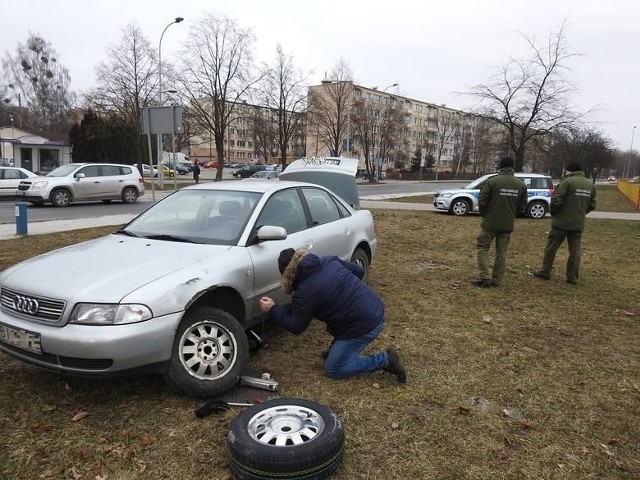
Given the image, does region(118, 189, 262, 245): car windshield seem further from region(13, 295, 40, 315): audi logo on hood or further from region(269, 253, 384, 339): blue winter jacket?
region(13, 295, 40, 315): audi logo on hood

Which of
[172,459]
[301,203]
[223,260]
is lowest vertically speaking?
[172,459]

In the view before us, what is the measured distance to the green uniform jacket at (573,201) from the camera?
6910mm

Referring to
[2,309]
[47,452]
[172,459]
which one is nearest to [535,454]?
[172,459]

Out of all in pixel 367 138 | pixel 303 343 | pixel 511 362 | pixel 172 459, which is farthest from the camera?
pixel 367 138

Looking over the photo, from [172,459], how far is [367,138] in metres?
51.0

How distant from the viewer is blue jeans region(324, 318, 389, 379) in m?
3.73

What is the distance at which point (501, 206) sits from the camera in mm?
6680

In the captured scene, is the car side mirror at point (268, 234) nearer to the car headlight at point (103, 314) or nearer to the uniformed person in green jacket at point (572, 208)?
the car headlight at point (103, 314)

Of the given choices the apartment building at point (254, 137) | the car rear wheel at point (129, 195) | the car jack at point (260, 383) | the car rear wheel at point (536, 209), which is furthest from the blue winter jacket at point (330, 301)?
the apartment building at point (254, 137)

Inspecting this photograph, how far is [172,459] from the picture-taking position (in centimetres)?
279

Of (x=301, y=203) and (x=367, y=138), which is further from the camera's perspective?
(x=367, y=138)

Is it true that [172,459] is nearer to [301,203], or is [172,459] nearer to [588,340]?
[301,203]

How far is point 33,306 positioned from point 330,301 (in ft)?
6.38

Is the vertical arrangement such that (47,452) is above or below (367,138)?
below
